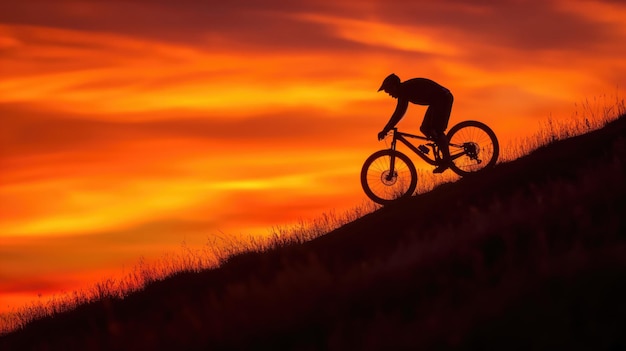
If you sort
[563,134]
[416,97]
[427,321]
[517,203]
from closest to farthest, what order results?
[427,321]
[517,203]
[416,97]
[563,134]

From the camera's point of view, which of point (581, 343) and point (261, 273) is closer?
point (581, 343)

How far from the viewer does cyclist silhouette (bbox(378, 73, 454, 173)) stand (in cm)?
1661

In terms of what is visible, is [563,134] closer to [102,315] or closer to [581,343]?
[102,315]

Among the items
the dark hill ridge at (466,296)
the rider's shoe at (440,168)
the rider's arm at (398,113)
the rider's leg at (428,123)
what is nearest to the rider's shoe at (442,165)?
the rider's shoe at (440,168)

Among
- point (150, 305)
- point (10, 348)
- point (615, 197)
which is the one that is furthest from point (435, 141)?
point (10, 348)

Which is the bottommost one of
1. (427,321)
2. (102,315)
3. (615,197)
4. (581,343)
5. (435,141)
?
(581,343)

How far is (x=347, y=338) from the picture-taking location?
748 centimetres

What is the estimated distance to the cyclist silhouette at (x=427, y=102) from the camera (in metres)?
16.6

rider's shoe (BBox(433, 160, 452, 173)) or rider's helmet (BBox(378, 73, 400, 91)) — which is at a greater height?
rider's helmet (BBox(378, 73, 400, 91))

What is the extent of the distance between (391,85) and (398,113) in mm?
558

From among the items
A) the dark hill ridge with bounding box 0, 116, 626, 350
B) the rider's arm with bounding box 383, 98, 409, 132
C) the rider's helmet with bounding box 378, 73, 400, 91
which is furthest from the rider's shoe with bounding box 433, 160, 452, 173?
the dark hill ridge with bounding box 0, 116, 626, 350

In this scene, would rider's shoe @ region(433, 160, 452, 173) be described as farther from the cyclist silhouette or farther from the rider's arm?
the rider's arm

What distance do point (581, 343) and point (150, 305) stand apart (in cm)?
1132

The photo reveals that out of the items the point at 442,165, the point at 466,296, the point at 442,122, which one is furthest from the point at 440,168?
the point at 466,296
